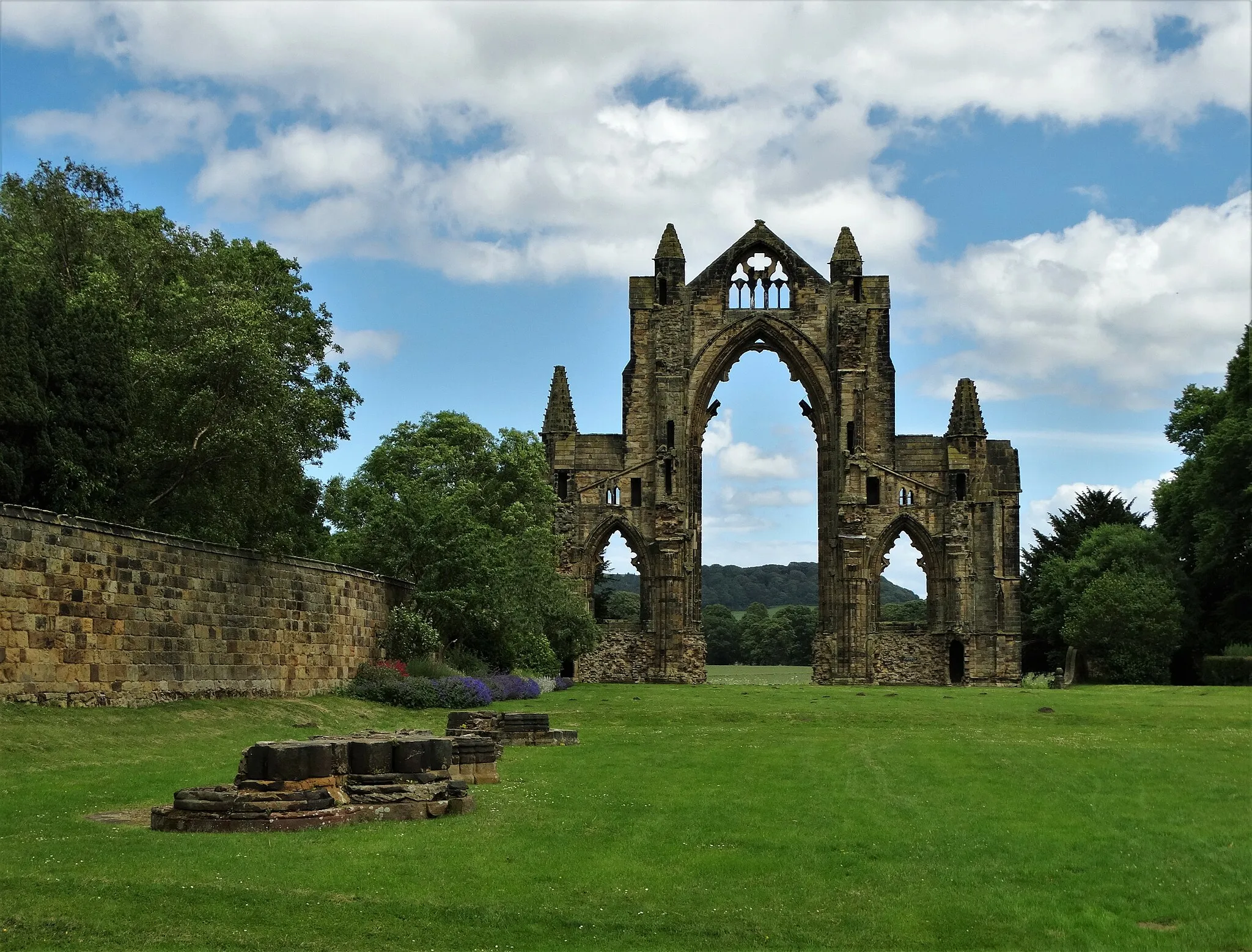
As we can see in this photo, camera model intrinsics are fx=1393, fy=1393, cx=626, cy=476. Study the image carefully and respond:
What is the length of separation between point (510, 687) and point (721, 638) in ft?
212

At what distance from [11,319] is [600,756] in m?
12.6

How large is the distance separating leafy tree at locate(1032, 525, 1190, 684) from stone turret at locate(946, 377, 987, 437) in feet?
21.6

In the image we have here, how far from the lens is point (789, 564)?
149m

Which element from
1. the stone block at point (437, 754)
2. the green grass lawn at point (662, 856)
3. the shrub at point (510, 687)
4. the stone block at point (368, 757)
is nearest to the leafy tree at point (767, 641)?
the shrub at point (510, 687)

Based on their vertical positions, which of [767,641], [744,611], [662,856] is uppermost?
[744,611]

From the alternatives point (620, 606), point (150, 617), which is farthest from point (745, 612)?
point (150, 617)

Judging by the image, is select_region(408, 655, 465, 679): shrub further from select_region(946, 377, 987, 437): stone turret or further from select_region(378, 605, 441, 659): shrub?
select_region(946, 377, 987, 437): stone turret

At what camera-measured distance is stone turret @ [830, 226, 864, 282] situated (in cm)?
5634

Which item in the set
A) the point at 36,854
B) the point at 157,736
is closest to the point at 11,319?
the point at 157,736

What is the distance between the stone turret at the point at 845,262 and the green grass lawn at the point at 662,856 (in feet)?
128

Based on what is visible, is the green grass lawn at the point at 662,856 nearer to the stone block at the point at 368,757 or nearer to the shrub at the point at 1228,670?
the stone block at the point at 368,757

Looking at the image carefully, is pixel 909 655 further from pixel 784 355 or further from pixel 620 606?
pixel 620 606

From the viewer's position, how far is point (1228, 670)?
145ft

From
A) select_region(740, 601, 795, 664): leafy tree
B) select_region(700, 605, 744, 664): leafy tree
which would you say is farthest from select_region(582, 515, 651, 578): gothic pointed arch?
select_region(700, 605, 744, 664): leafy tree
